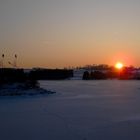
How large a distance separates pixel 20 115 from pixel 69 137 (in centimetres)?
439

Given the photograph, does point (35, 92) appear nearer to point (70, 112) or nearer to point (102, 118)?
point (70, 112)

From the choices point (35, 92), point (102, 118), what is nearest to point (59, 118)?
point (102, 118)

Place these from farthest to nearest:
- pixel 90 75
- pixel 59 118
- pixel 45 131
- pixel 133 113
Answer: pixel 90 75 → pixel 133 113 → pixel 59 118 → pixel 45 131

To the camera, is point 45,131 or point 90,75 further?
point 90,75

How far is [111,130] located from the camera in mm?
11586

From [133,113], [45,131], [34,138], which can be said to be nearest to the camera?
[34,138]

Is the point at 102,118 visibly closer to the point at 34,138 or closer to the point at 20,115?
the point at 20,115

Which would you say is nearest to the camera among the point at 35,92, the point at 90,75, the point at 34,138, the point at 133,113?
the point at 34,138

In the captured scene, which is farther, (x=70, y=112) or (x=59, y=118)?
(x=70, y=112)

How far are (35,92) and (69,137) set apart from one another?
14.4m

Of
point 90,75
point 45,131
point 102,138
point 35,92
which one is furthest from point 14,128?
point 90,75

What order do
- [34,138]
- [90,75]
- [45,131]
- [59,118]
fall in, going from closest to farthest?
[34,138] < [45,131] < [59,118] < [90,75]

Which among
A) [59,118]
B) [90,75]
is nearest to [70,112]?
[59,118]

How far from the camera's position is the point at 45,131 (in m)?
11.3
